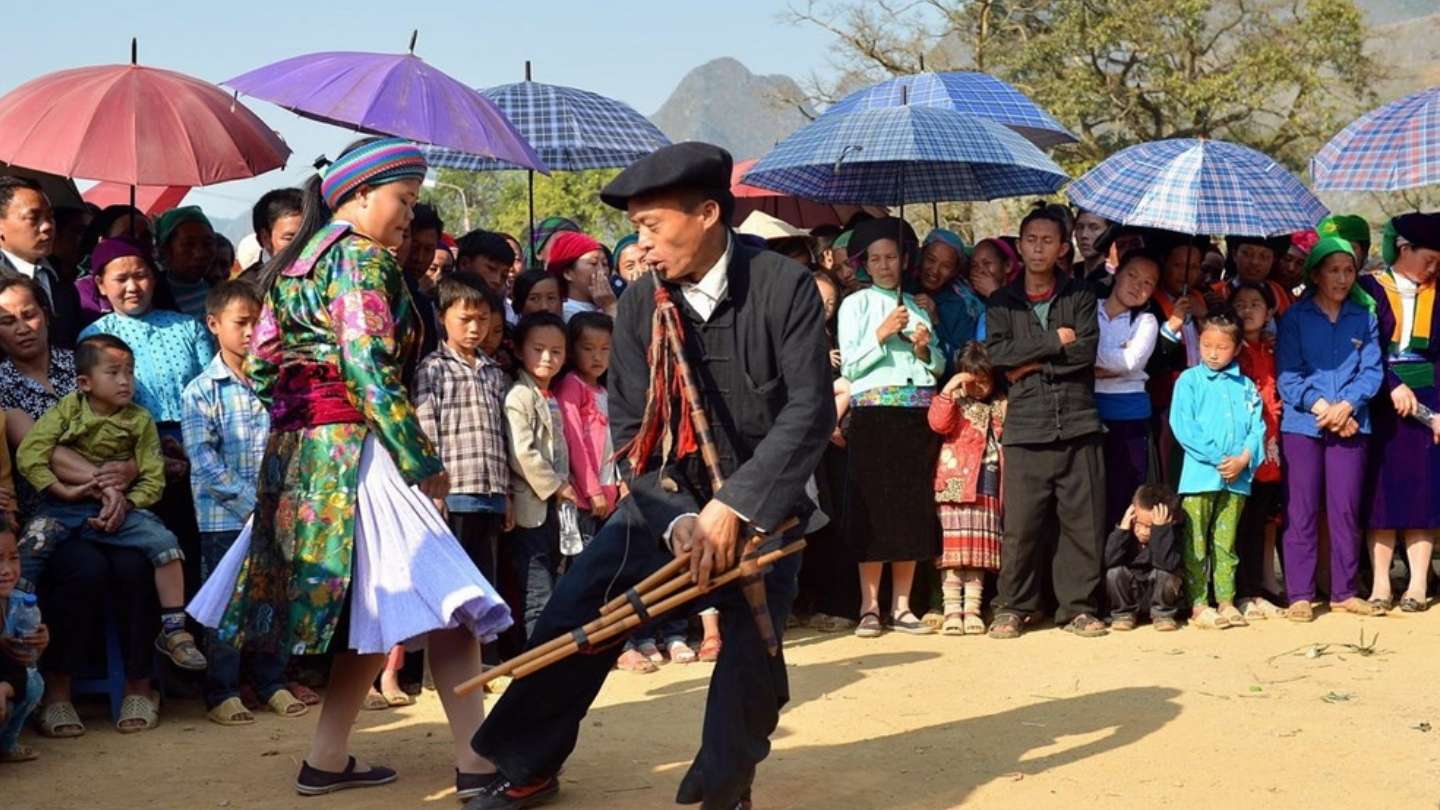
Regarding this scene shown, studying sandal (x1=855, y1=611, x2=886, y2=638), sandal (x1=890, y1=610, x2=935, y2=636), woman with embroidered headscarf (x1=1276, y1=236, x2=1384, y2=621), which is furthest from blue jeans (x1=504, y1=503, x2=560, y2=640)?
woman with embroidered headscarf (x1=1276, y1=236, x2=1384, y2=621)

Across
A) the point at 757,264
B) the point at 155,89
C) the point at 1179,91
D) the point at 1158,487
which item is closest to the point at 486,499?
the point at 155,89

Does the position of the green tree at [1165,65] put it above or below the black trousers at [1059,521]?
above

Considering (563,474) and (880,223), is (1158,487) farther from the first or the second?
(563,474)

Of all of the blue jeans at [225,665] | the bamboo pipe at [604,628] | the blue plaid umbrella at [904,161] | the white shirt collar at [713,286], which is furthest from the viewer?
the blue plaid umbrella at [904,161]

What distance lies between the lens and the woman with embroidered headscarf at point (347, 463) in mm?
5074

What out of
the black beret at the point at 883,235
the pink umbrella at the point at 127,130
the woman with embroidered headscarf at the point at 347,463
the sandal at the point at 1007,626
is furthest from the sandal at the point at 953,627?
the pink umbrella at the point at 127,130

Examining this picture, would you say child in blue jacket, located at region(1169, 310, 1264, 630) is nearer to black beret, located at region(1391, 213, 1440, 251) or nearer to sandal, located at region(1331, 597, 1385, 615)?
sandal, located at region(1331, 597, 1385, 615)

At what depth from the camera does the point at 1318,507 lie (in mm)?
9078

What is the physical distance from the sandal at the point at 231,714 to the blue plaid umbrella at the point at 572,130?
11.7 feet

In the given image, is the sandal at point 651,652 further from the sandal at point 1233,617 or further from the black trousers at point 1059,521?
the sandal at point 1233,617

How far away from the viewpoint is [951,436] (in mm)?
8844

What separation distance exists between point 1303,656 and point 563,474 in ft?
11.9

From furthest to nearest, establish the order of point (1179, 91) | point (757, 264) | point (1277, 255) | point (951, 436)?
point (1179, 91), point (1277, 255), point (951, 436), point (757, 264)

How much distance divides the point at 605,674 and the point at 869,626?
12.2ft
